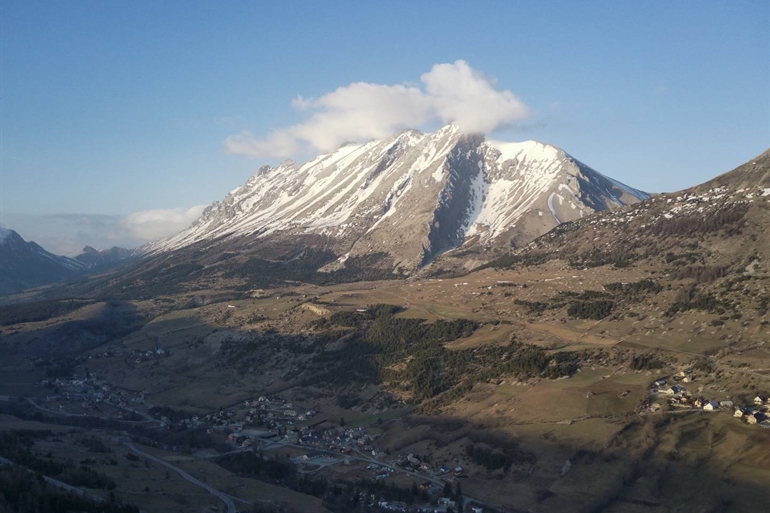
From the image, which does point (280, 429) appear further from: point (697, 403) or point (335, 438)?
point (697, 403)

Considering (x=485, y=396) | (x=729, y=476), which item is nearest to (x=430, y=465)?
(x=485, y=396)

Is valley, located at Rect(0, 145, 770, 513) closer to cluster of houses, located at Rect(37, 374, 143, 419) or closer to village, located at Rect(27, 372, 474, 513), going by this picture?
village, located at Rect(27, 372, 474, 513)

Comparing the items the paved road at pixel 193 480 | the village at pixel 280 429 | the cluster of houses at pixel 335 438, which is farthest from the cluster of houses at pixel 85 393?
the cluster of houses at pixel 335 438

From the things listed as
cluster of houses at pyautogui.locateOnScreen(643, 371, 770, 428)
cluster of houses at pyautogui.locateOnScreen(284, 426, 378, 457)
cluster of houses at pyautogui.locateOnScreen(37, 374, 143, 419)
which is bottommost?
cluster of houses at pyautogui.locateOnScreen(284, 426, 378, 457)

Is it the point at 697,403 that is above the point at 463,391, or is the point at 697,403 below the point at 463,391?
above

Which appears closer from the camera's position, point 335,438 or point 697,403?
point 697,403

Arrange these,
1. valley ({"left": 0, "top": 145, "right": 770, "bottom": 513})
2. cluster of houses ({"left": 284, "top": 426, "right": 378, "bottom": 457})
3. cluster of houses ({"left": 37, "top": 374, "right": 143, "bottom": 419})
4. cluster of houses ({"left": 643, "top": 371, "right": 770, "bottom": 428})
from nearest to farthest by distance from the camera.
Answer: valley ({"left": 0, "top": 145, "right": 770, "bottom": 513}), cluster of houses ({"left": 643, "top": 371, "right": 770, "bottom": 428}), cluster of houses ({"left": 284, "top": 426, "right": 378, "bottom": 457}), cluster of houses ({"left": 37, "top": 374, "right": 143, "bottom": 419})

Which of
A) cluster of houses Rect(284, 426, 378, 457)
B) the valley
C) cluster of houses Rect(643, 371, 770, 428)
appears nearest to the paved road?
the valley

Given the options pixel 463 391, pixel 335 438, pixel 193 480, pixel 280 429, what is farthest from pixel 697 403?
pixel 193 480

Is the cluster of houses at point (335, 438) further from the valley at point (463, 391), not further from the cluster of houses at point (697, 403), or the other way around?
the cluster of houses at point (697, 403)
